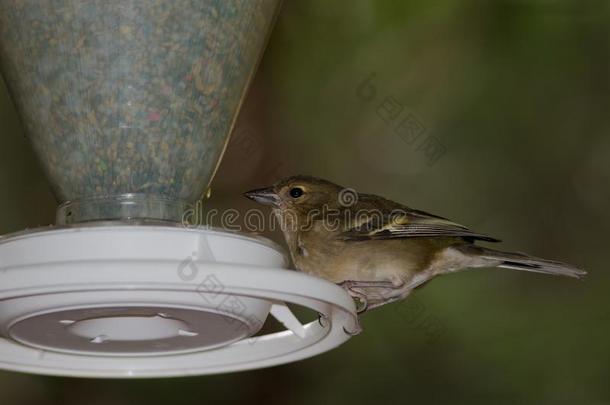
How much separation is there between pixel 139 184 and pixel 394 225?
5.67 ft

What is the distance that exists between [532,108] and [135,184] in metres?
3.83

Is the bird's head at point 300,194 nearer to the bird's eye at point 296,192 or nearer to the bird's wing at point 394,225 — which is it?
the bird's eye at point 296,192

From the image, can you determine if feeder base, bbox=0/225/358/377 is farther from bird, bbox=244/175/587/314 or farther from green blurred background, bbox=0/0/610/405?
green blurred background, bbox=0/0/610/405

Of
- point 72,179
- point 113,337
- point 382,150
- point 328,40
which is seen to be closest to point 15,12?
point 72,179

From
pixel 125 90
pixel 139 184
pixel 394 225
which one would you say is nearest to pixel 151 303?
pixel 139 184

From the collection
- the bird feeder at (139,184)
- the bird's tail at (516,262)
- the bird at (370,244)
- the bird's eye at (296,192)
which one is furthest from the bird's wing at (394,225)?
the bird feeder at (139,184)

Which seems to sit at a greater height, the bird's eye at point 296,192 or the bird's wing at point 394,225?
the bird's eye at point 296,192

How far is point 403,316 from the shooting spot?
20.8 ft

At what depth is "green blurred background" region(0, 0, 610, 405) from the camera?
20.6ft

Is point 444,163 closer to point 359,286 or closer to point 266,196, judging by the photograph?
point 266,196

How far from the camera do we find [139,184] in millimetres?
3592

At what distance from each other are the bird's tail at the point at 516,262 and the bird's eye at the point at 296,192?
88 centimetres

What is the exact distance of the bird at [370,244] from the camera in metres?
4.84

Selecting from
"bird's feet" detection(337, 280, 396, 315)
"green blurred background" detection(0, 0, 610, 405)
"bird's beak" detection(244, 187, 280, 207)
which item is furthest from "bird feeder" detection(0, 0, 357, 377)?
"green blurred background" detection(0, 0, 610, 405)
